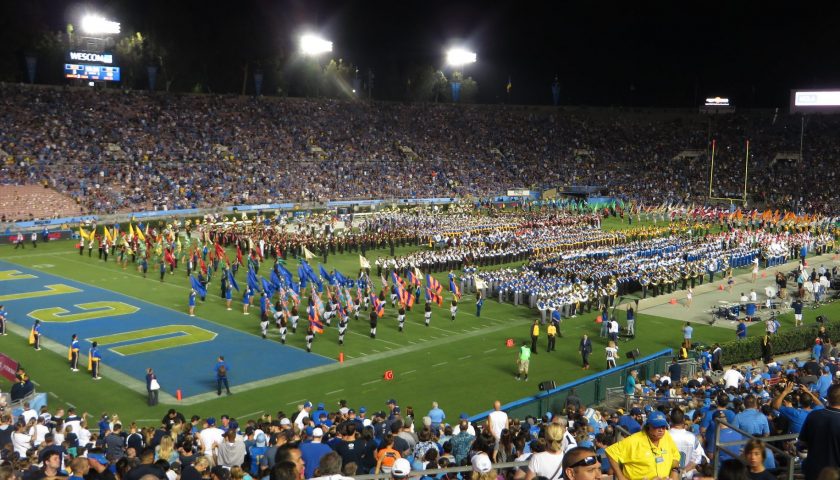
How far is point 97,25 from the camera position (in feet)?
191

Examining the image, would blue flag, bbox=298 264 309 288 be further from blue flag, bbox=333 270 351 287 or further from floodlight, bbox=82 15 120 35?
floodlight, bbox=82 15 120 35

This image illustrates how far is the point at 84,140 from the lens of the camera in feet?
175

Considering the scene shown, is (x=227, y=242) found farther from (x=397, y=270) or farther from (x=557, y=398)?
(x=557, y=398)

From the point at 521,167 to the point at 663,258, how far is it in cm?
4030

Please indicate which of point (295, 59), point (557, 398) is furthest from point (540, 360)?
point (295, 59)

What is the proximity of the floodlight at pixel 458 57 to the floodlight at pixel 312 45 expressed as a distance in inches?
561

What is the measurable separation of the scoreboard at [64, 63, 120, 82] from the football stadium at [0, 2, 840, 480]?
6.5 inches

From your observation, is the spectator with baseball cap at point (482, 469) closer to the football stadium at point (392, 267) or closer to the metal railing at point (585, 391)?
the football stadium at point (392, 267)

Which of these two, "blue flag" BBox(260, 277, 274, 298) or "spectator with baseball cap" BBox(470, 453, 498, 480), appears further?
"blue flag" BBox(260, 277, 274, 298)

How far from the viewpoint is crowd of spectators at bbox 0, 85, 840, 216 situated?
5166cm

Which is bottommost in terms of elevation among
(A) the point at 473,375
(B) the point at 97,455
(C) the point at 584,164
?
(A) the point at 473,375

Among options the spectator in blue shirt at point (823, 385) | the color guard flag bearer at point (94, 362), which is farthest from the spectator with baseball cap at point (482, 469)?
the color guard flag bearer at point (94, 362)

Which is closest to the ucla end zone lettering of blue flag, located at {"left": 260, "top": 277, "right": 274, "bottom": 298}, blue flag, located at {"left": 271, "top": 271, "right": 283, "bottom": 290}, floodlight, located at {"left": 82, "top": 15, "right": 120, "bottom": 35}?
blue flag, located at {"left": 260, "top": 277, "right": 274, "bottom": 298}

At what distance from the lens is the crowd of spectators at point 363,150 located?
5166 cm
